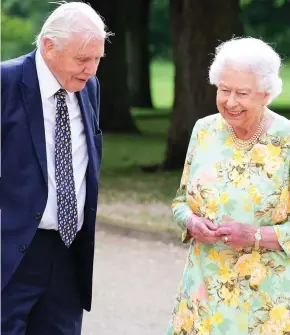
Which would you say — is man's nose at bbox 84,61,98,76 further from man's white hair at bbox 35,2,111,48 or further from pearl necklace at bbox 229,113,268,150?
pearl necklace at bbox 229,113,268,150

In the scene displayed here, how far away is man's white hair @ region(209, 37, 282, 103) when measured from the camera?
429 centimetres

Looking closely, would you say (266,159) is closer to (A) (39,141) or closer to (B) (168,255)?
(A) (39,141)

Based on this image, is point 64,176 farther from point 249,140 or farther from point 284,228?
point 284,228

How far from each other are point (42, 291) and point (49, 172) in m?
0.47

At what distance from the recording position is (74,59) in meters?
4.33

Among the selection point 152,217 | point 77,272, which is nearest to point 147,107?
point 152,217

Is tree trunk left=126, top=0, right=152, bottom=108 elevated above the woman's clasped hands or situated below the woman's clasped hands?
below

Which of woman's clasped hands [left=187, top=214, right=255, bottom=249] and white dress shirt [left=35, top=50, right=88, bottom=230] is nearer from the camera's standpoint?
woman's clasped hands [left=187, top=214, right=255, bottom=249]

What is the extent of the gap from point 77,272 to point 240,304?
2.27 feet

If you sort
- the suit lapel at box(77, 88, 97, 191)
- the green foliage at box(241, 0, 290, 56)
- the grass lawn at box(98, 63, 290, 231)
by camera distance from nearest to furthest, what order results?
the suit lapel at box(77, 88, 97, 191)
the grass lawn at box(98, 63, 290, 231)
the green foliage at box(241, 0, 290, 56)

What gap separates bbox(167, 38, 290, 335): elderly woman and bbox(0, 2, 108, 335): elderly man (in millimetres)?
459

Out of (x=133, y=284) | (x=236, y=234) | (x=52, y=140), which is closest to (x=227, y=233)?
(x=236, y=234)

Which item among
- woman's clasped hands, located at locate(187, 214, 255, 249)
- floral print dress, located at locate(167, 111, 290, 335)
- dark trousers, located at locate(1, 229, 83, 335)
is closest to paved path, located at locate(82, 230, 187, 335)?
dark trousers, located at locate(1, 229, 83, 335)

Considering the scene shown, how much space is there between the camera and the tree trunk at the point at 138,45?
30.5 m
